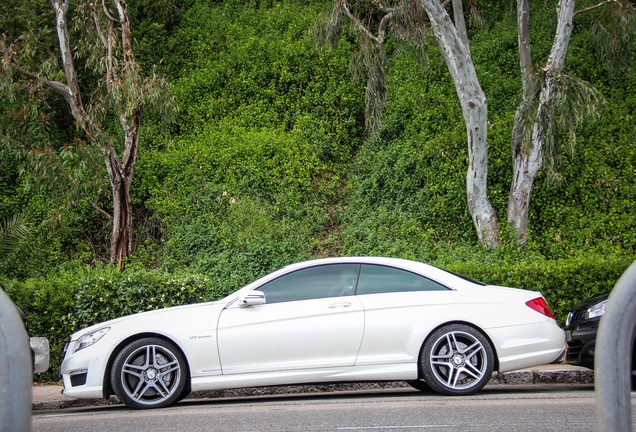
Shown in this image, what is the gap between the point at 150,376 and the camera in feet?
21.6

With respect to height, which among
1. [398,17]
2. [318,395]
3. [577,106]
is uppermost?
[398,17]

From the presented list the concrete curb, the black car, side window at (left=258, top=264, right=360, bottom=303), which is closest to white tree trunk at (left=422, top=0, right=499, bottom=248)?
the concrete curb

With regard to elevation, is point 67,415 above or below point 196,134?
below

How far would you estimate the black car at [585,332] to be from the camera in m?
7.27

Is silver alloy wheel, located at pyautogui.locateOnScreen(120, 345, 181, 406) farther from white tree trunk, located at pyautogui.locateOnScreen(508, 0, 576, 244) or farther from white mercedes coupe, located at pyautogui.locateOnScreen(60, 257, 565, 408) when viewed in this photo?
white tree trunk, located at pyautogui.locateOnScreen(508, 0, 576, 244)

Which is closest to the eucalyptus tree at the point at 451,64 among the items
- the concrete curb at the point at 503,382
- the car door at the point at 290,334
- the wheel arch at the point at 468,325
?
the concrete curb at the point at 503,382

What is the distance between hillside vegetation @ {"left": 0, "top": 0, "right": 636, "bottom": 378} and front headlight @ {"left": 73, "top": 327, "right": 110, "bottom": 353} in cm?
305

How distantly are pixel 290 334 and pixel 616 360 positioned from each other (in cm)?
477

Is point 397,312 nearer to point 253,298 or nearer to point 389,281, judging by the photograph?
point 389,281

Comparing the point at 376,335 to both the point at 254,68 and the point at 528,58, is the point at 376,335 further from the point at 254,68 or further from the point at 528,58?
the point at 254,68

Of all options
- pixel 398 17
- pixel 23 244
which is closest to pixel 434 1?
pixel 398 17

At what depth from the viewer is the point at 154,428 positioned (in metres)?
5.40

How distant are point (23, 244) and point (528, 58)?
11.7m

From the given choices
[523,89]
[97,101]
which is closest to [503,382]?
[523,89]
